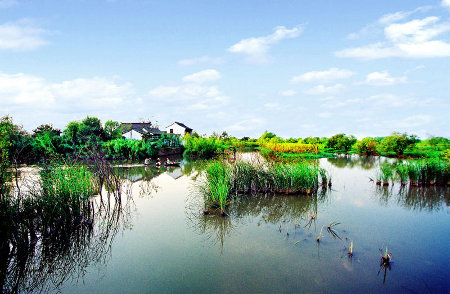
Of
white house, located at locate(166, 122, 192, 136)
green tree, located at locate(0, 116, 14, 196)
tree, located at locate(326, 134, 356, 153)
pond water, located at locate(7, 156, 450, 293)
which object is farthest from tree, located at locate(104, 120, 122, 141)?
tree, located at locate(326, 134, 356, 153)

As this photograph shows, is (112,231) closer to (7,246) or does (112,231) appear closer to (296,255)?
(7,246)

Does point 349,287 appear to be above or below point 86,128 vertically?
below

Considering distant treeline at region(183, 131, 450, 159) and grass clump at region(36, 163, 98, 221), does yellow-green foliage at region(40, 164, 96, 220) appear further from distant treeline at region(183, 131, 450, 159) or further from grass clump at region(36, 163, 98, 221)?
distant treeline at region(183, 131, 450, 159)

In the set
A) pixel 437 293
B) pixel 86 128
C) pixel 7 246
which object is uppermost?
pixel 86 128

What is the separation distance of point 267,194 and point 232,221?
3003mm

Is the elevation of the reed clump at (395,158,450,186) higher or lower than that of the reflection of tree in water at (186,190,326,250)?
higher

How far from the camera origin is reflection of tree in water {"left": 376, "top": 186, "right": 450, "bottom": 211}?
8.48 m

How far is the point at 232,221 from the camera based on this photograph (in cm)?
672

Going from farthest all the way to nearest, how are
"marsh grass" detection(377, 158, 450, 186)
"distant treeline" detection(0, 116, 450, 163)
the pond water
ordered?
→ 1. "distant treeline" detection(0, 116, 450, 163)
2. "marsh grass" detection(377, 158, 450, 186)
3. the pond water

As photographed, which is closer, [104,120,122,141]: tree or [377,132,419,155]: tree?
[377,132,419,155]: tree

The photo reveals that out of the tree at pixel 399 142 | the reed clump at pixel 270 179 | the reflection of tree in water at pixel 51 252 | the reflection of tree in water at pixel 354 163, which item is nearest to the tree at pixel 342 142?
the tree at pixel 399 142

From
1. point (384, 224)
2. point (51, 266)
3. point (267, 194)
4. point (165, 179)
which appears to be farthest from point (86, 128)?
point (384, 224)

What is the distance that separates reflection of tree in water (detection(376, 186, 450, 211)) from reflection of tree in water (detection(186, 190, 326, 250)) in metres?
2.33

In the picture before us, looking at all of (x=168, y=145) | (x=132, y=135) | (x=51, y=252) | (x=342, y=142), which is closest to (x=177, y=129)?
(x=132, y=135)
